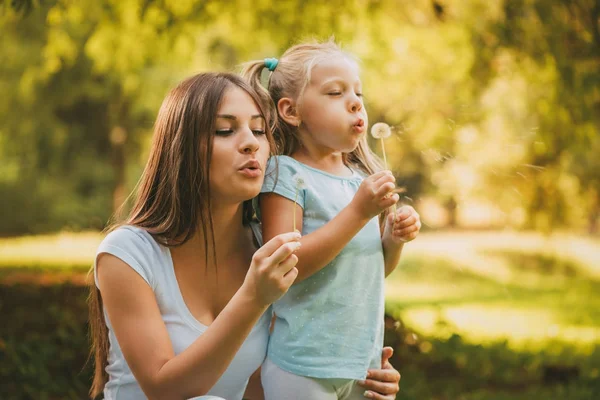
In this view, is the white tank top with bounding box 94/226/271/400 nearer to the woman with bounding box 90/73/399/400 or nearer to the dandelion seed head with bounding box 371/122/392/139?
the woman with bounding box 90/73/399/400

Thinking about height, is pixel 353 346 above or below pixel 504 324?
above

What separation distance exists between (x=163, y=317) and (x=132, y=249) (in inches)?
9.2

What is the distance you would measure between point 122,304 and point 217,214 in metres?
0.42

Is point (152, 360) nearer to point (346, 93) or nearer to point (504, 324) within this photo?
point (346, 93)

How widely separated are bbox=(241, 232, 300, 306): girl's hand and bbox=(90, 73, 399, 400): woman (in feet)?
0.05

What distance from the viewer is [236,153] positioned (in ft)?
7.39

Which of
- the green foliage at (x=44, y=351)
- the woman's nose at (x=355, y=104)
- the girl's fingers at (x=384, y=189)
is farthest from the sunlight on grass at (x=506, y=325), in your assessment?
the girl's fingers at (x=384, y=189)

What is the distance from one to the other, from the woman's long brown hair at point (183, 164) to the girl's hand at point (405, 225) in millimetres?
499

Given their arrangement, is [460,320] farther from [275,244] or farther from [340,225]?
[275,244]

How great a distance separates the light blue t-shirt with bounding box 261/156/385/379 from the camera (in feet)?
7.92

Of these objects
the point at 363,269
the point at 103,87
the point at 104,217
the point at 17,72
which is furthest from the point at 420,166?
the point at 363,269

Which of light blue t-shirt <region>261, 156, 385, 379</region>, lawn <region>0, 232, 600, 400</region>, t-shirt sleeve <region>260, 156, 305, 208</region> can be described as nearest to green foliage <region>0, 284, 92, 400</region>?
lawn <region>0, 232, 600, 400</region>

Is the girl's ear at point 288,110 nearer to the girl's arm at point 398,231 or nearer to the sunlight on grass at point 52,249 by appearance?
the girl's arm at point 398,231

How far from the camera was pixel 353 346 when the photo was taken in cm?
246
